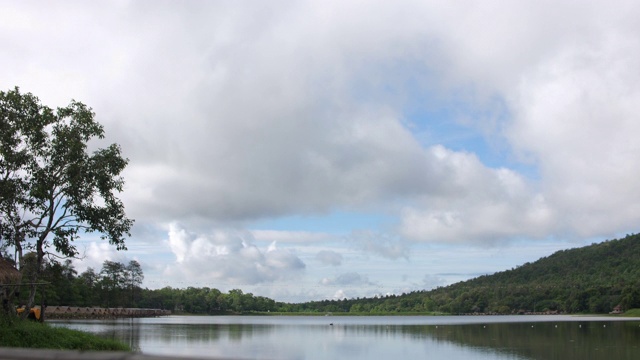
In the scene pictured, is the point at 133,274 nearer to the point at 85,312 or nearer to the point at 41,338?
the point at 85,312

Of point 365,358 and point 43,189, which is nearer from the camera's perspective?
point 43,189

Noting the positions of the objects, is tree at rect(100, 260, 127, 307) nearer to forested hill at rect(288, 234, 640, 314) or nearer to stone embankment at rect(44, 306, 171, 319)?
stone embankment at rect(44, 306, 171, 319)

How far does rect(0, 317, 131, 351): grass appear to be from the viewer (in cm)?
2403

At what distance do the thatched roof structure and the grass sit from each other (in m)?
1.57

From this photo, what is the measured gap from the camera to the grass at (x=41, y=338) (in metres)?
24.0

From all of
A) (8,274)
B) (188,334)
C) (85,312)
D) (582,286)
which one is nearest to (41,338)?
(8,274)

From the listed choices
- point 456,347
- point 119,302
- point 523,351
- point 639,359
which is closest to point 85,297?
point 119,302

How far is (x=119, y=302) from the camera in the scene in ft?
382

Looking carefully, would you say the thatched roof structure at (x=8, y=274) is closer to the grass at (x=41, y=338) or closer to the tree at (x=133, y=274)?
the grass at (x=41, y=338)

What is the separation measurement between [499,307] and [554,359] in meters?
154

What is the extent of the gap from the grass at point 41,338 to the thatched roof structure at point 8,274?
5.15 feet

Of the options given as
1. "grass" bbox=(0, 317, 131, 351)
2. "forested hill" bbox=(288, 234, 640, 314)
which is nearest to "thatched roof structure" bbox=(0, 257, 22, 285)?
"grass" bbox=(0, 317, 131, 351)

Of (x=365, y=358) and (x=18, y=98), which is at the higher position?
(x=18, y=98)

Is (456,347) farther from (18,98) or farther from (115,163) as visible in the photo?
(18,98)
